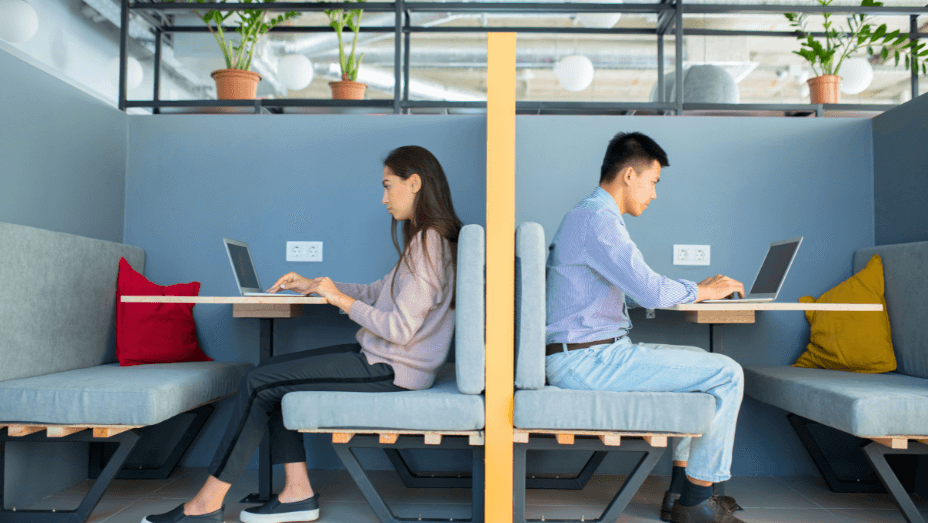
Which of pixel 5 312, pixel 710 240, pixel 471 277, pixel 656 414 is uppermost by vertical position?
pixel 710 240

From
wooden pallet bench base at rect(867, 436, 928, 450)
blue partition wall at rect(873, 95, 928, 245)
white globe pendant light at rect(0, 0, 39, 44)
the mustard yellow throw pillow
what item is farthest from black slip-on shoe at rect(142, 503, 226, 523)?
white globe pendant light at rect(0, 0, 39, 44)

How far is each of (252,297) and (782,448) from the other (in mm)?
2354

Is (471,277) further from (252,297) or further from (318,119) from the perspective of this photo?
(318,119)

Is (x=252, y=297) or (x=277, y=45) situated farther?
(x=277, y=45)

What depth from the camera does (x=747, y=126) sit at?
114 inches

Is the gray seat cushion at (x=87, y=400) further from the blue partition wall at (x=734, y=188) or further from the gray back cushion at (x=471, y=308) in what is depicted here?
the blue partition wall at (x=734, y=188)

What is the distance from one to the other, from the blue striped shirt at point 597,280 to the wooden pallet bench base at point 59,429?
1.37 metres

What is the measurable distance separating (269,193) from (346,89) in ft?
2.86

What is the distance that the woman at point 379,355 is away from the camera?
1.89 metres

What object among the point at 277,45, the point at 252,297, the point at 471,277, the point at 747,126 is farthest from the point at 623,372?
the point at 277,45

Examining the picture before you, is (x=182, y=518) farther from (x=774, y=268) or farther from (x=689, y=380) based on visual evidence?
(x=774, y=268)

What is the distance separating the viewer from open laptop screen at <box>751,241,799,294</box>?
2.21 meters

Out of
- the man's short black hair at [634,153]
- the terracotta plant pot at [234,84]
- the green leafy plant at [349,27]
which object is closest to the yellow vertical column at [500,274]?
the man's short black hair at [634,153]

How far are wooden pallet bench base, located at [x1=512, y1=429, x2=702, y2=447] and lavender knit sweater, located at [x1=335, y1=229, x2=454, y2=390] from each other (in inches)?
13.8
